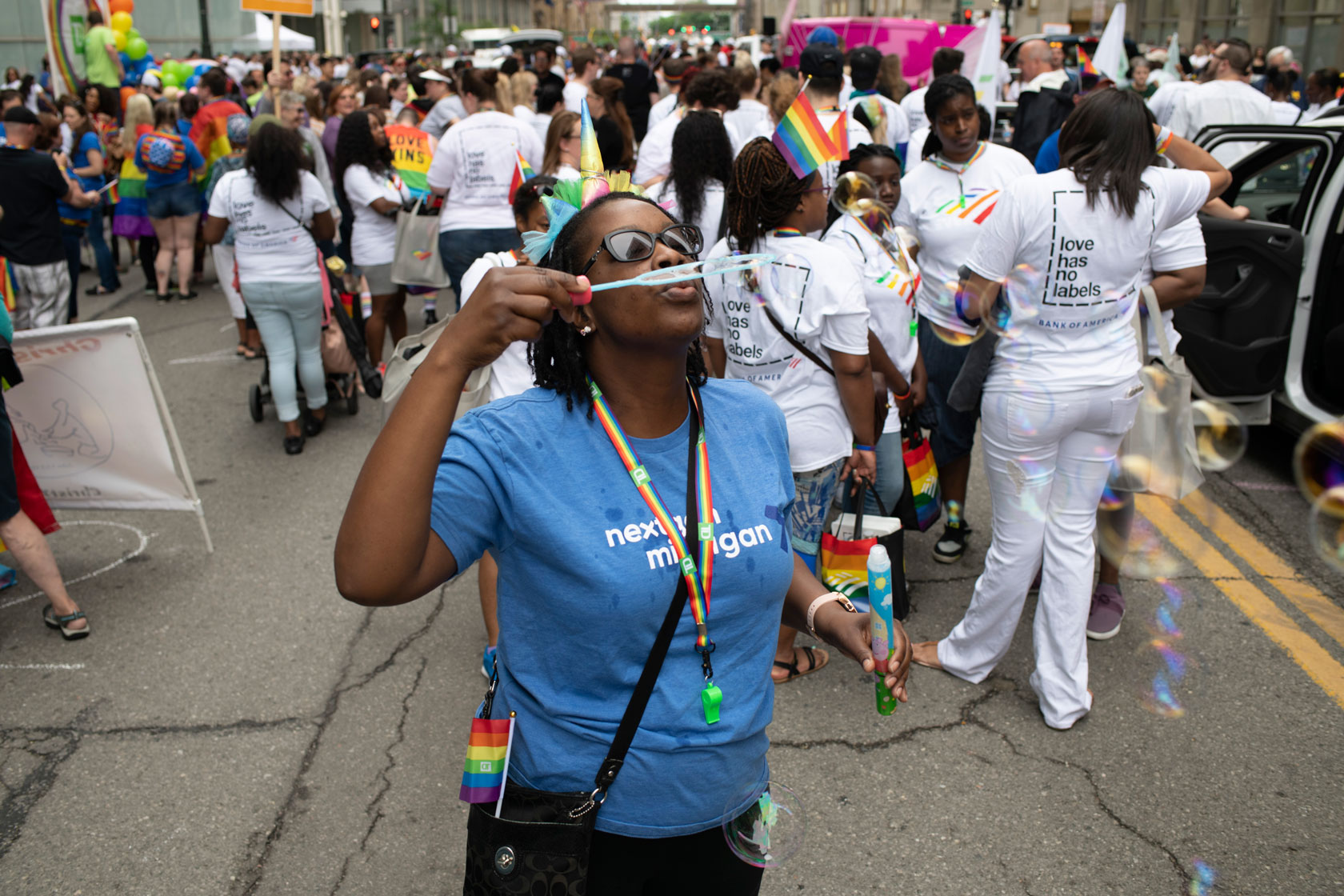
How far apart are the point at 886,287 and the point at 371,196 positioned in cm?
449

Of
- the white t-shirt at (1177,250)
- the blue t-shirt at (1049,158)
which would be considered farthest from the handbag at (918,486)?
the blue t-shirt at (1049,158)

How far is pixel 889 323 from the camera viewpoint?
424 centimetres

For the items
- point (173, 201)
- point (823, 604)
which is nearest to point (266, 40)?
point (173, 201)

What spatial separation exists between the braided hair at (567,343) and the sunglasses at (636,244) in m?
0.05

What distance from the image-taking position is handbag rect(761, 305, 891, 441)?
3.69m

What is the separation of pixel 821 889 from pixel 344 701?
1.95m

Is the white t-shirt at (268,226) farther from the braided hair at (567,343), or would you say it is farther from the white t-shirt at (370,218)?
the braided hair at (567,343)

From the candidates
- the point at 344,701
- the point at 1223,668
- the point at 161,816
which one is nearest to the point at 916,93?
the point at 1223,668

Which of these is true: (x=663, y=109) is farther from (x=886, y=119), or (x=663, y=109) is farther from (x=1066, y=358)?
(x=1066, y=358)

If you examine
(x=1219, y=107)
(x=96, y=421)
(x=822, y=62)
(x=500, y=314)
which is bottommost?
(x=96, y=421)

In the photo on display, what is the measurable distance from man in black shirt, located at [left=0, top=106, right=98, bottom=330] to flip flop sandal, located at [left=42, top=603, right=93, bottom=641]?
12.2ft

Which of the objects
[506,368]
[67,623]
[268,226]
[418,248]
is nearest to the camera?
[506,368]

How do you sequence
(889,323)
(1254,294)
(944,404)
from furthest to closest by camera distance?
(1254,294) < (944,404) < (889,323)

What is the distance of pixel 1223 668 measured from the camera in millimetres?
4035
